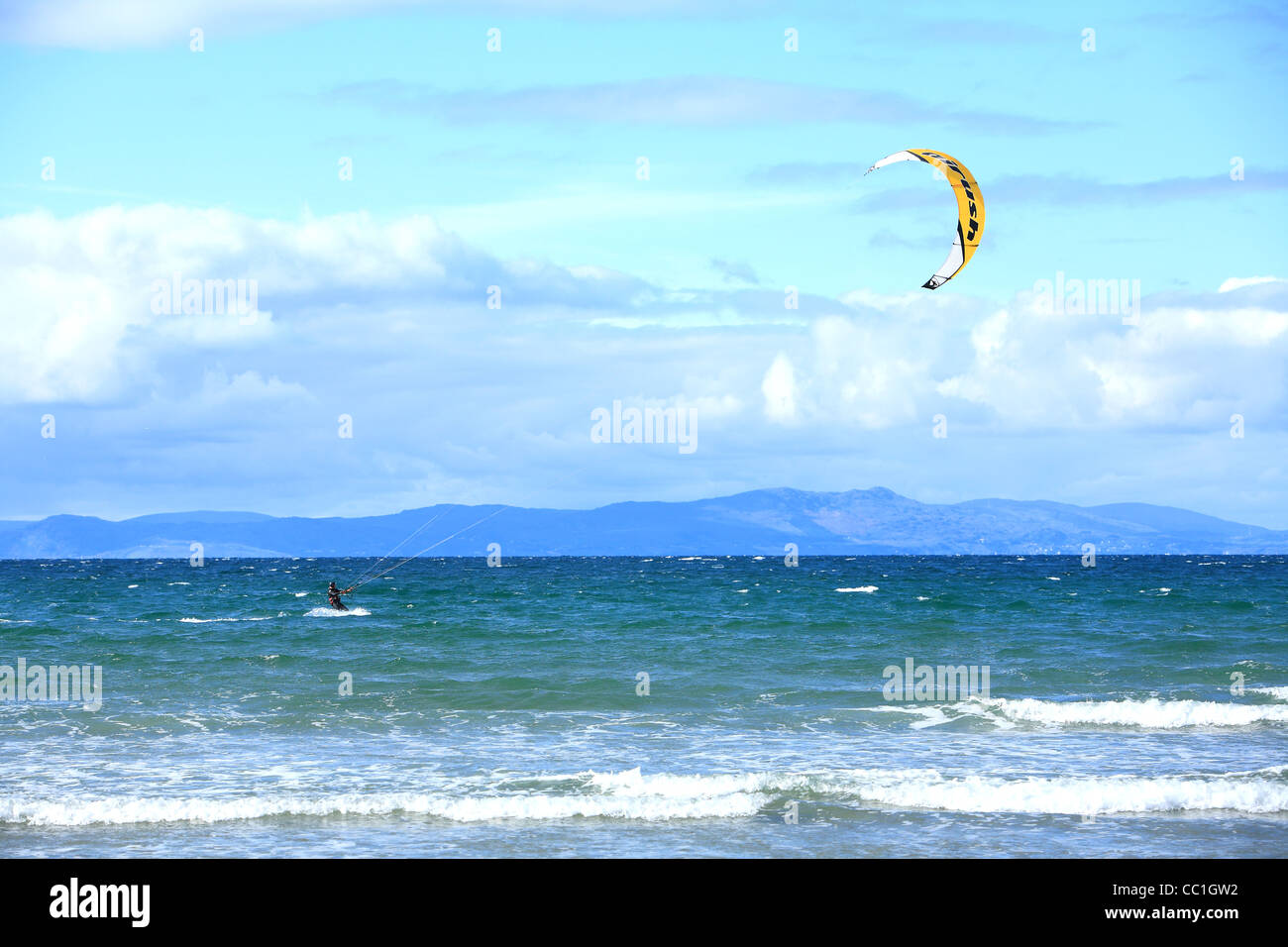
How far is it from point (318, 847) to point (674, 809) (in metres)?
3.83

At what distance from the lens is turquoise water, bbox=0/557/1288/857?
1183cm

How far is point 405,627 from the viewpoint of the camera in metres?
38.5

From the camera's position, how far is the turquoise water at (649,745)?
11828 millimetres

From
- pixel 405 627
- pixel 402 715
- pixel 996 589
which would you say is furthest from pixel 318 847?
pixel 996 589

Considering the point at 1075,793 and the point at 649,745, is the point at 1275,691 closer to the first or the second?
the point at 1075,793

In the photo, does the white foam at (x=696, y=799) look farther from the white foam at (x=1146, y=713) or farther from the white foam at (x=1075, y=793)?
the white foam at (x=1146, y=713)

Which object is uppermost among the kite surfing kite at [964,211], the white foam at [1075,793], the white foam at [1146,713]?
the kite surfing kite at [964,211]

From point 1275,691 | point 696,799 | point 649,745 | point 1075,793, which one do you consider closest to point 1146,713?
point 1275,691

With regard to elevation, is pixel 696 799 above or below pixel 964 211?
below

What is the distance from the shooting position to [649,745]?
16.5 metres

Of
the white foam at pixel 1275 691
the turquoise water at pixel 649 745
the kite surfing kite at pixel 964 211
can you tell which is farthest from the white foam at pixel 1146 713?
the kite surfing kite at pixel 964 211
